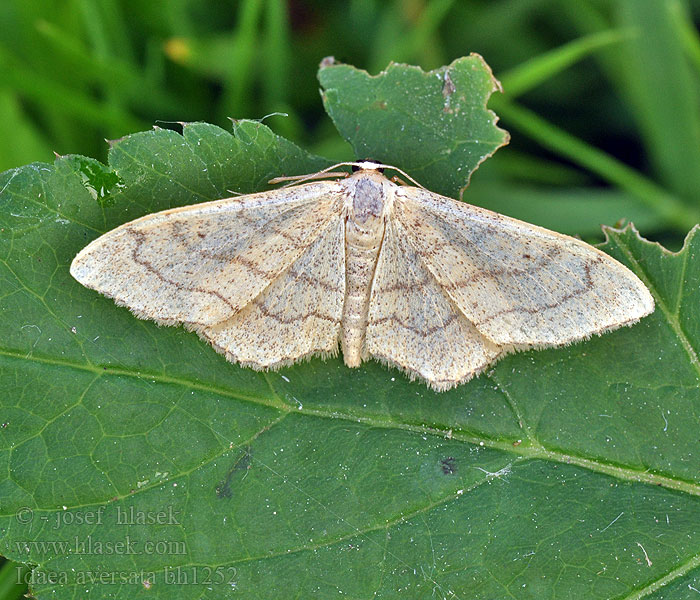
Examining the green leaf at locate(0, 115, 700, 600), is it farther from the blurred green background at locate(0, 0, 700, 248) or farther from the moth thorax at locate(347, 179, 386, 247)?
the blurred green background at locate(0, 0, 700, 248)

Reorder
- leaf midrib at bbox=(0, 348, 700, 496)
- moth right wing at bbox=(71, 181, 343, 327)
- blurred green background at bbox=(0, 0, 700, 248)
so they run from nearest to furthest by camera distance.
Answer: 1. moth right wing at bbox=(71, 181, 343, 327)
2. leaf midrib at bbox=(0, 348, 700, 496)
3. blurred green background at bbox=(0, 0, 700, 248)

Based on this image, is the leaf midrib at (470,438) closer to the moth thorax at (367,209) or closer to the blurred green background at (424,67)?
the moth thorax at (367,209)

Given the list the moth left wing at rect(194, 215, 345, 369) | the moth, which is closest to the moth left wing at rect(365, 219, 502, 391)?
the moth

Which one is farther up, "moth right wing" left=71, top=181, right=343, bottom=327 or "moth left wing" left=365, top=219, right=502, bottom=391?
"moth right wing" left=71, top=181, right=343, bottom=327

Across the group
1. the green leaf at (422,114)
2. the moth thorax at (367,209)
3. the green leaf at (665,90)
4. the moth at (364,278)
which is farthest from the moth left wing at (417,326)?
the green leaf at (665,90)

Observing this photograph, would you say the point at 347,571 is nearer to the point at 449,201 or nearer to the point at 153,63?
the point at 449,201

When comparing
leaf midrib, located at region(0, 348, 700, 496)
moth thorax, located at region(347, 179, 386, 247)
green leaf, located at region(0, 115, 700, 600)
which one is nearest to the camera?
green leaf, located at region(0, 115, 700, 600)

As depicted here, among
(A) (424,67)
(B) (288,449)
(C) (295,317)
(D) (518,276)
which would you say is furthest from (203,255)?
(A) (424,67)

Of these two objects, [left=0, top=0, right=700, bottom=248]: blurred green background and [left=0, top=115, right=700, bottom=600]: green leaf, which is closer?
[left=0, top=115, right=700, bottom=600]: green leaf
